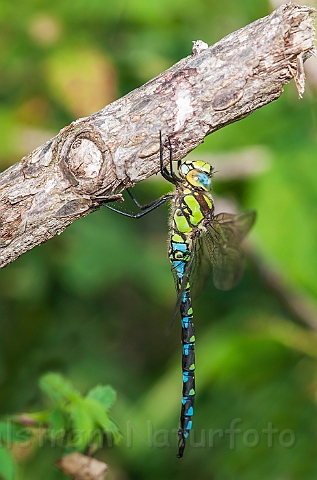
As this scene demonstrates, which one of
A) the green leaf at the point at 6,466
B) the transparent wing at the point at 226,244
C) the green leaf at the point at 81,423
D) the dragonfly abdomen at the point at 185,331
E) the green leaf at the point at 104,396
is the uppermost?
the transparent wing at the point at 226,244

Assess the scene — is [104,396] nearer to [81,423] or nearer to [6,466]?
[81,423]

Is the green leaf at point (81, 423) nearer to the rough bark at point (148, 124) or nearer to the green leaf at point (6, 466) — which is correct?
the green leaf at point (6, 466)

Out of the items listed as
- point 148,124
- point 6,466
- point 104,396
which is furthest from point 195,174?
point 6,466

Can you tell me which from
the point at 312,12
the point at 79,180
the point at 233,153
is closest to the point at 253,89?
the point at 312,12

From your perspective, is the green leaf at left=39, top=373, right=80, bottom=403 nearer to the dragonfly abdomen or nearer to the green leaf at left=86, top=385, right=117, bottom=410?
the green leaf at left=86, top=385, right=117, bottom=410

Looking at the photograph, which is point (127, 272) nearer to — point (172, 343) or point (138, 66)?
point (172, 343)

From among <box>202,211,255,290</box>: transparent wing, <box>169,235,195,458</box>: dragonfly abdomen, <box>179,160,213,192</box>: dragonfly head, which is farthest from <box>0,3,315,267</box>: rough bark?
<box>202,211,255,290</box>: transparent wing

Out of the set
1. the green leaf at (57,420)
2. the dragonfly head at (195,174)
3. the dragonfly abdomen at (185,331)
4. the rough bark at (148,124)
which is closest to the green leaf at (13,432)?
the green leaf at (57,420)
